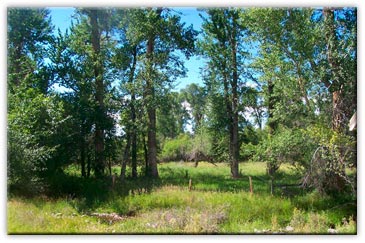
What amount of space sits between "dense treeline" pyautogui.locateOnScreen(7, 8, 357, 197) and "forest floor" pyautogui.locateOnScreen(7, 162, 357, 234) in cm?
18

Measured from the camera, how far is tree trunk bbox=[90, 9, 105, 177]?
183 inches

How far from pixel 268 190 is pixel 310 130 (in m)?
0.92

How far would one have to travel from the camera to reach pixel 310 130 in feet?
13.8

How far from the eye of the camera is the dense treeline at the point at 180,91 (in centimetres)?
439

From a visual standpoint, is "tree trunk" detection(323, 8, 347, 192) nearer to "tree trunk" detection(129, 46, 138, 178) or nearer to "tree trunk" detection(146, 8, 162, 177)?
"tree trunk" detection(146, 8, 162, 177)

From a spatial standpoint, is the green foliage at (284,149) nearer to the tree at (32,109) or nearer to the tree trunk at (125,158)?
the tree trunk at (125,158)

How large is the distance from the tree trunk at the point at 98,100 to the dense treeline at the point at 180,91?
0.01m

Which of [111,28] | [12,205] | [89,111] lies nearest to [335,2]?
[111,28]

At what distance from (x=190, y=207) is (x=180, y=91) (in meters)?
1.50

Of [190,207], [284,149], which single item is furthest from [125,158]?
[284,149]

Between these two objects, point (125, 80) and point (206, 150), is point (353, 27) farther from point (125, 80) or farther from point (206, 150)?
point (125, 80)

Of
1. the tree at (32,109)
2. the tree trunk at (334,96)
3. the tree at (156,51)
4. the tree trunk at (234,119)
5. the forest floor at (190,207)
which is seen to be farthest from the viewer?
the tree trunk at (234,119)

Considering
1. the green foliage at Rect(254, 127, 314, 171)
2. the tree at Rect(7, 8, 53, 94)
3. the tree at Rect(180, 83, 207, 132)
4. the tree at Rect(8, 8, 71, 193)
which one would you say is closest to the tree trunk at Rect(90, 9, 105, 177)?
the tree at Rect(8, 8, 71, 193)

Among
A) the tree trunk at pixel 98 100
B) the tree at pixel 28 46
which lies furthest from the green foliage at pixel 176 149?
the tree at pixel 28 46
